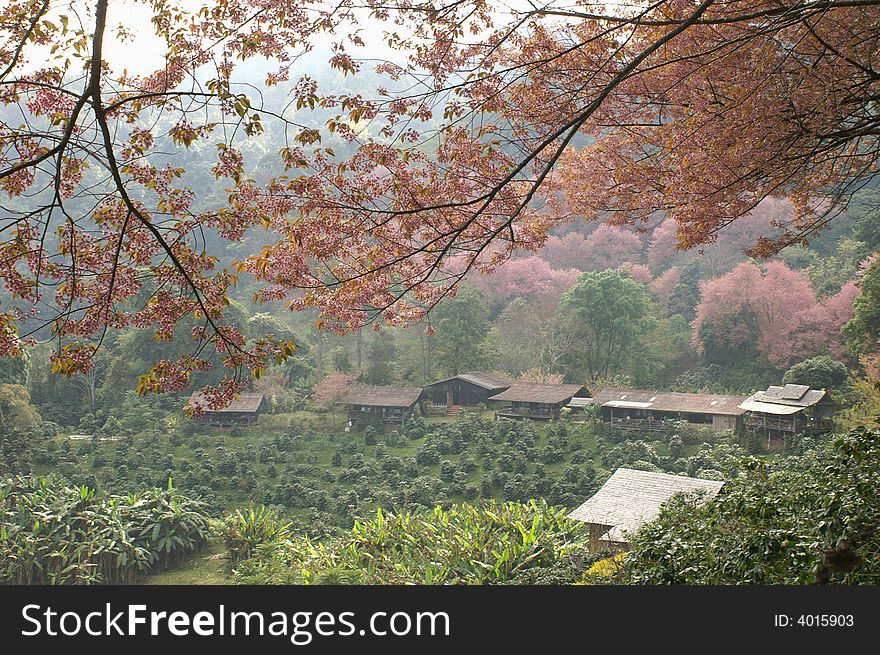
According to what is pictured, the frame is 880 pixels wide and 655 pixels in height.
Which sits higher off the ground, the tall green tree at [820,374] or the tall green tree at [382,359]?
the tall green tree at [382,359]

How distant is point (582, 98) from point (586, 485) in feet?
37.6

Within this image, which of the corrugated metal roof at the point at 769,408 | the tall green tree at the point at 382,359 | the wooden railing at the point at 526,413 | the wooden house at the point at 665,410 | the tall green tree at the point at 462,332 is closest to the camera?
the corrugated metal roof at the point at 769,408

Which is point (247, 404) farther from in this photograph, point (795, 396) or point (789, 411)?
point (795, 396)

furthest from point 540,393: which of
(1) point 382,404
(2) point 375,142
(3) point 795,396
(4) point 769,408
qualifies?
(2) point 375,142

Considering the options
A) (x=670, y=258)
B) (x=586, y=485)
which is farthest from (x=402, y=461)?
(x=670, y=258)

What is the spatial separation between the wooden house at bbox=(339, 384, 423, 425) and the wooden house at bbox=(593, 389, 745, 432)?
5196mm

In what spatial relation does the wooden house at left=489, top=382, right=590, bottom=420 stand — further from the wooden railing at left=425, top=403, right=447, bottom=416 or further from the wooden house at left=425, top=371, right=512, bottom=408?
the wooden railing at left=425, top=403, right=447, bottom=416

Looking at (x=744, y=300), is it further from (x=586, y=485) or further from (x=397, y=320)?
(x=397, y=320)

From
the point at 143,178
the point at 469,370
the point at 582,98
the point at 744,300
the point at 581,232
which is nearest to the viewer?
the point at 143,178

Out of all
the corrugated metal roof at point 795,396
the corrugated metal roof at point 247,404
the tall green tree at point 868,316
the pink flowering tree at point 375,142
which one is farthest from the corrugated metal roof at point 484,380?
the pink flowering tree at point 375,142

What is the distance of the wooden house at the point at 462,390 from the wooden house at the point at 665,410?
3.66m

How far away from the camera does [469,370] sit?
873 inches

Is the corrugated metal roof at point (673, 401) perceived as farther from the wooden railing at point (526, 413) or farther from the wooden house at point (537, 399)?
the wooden railing at point (526, 413)

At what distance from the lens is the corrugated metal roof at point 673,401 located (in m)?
16.7
